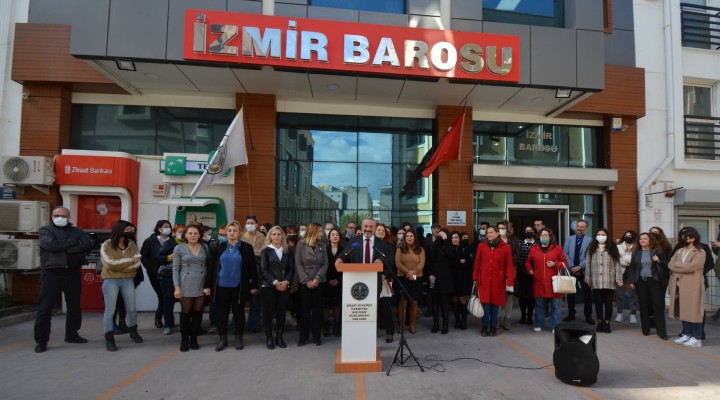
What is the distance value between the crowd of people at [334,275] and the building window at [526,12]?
564 cm

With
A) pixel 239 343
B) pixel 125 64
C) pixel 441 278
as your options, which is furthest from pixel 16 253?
pixel 441 278

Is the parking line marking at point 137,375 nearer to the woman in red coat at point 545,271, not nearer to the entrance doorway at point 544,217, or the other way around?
the woman in red coat at point 545,271

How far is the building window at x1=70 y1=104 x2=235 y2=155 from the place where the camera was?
10.2m

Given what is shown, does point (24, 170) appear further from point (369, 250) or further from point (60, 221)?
A: point (369, 250)

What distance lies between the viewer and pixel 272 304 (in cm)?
651

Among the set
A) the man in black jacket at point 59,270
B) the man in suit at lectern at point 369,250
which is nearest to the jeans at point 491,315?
the man in suit at lectern at point 369,250

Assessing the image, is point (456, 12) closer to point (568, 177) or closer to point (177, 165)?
point (568, 177)

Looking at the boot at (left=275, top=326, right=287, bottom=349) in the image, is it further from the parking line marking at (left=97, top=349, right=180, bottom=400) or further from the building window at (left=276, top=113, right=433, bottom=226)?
the building window at (left=276, top=113, right=433, bottom=226)

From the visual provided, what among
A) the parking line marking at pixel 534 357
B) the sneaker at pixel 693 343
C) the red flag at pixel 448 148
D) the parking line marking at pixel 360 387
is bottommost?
the parking line marking at pixel 360 387

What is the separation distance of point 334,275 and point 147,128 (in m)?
6.47

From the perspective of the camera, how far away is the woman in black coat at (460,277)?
7.63 m

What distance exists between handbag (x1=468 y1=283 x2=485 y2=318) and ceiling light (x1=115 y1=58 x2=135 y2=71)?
7847 millimetres

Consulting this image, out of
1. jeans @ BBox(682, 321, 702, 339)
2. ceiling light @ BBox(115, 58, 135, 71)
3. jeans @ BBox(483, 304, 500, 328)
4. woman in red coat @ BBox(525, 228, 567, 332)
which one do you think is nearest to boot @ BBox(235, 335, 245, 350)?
jeans @ BBox(483, 304, 500, 328)

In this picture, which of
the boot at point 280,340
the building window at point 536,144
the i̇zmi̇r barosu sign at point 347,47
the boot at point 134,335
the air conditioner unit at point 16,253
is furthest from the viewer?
the building window at point 536,144
